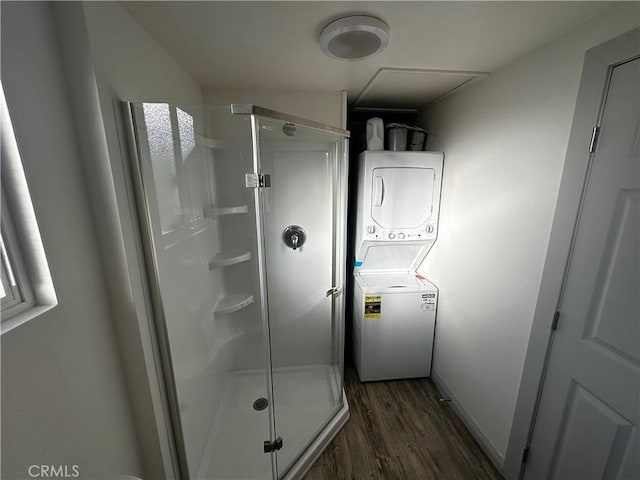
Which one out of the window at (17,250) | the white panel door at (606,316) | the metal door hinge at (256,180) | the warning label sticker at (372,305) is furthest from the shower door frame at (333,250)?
the white panel door at (606,316)

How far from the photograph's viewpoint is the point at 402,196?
194 centimetres

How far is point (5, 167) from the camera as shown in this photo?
24.5 inches

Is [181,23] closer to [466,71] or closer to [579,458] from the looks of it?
[466,71]

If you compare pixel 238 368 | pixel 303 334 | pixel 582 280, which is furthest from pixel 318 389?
pixel 582 280

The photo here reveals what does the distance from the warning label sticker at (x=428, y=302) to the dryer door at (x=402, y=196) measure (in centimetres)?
58

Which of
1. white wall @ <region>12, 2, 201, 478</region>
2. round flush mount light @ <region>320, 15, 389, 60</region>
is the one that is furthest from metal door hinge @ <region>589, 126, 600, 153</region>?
white wall @ <region>12, 2, 201, 478</region>

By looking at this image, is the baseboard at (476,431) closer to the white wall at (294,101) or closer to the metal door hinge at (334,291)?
the metal door hinge at (334,291)

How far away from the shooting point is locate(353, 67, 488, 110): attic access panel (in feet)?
4.89

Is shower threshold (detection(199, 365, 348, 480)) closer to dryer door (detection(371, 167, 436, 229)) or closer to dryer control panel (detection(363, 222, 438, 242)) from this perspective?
dryer control panel (detection(363, 222, 438, 242))

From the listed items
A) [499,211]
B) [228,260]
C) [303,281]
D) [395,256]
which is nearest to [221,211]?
[228,260]

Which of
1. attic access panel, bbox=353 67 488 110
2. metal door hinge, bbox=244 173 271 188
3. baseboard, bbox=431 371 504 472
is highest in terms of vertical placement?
attic access panel, bbox=353 67 488 110

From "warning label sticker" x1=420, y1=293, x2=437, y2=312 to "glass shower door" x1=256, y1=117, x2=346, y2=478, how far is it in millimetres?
718

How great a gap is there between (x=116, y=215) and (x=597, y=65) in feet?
6.11

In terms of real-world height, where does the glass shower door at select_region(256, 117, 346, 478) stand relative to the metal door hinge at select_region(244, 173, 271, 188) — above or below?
below
